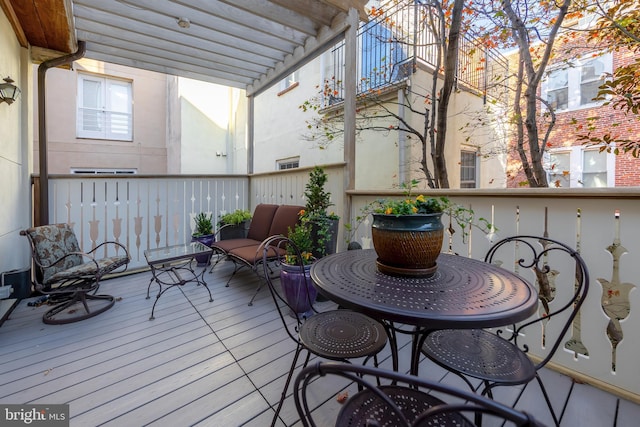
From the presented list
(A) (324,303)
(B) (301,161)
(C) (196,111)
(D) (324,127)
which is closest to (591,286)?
(A) (324,303)

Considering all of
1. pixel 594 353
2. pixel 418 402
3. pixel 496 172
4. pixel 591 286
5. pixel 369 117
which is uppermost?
pixel 369 117

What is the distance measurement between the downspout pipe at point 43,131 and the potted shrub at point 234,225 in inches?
79.0

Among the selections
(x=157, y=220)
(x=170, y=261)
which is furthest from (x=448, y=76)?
(x=157, y=220)

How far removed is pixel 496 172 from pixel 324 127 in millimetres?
4856

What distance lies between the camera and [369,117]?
5.09m

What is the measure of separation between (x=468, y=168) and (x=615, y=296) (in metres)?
5.59

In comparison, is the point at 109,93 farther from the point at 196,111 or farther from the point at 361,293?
the point at 361,293

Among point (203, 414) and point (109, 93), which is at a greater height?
point (109, 93)

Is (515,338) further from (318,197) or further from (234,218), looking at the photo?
(234,218)

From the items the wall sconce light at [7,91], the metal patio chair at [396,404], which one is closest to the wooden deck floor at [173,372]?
the metal patio chair at [396,404]

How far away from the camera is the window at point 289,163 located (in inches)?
265

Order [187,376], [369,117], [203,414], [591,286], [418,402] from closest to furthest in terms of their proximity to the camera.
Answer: [418,402] → [203,414] → [591,286] → [187,376] → [369,117]

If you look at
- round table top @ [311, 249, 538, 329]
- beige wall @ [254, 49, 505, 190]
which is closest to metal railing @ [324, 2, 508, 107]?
beige wall @ [254, 49, 505, 190]

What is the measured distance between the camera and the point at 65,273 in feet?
7.86
